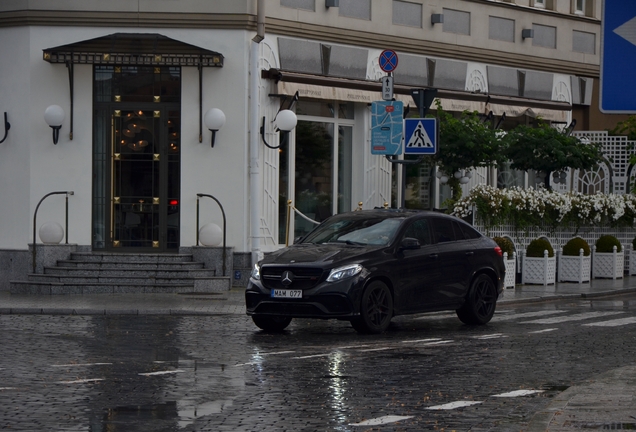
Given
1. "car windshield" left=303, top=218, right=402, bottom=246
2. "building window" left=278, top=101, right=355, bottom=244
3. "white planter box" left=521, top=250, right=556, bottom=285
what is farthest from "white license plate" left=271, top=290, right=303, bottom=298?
"white planter box" left=521, top=250, right=556, bottom=285

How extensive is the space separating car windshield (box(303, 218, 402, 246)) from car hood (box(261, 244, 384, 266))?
0.96 ft

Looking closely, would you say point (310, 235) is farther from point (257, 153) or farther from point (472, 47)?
point (472, 47)

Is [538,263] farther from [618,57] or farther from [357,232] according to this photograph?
[618,57]

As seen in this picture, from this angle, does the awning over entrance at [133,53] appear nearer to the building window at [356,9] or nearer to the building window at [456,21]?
the building window at [356,9]

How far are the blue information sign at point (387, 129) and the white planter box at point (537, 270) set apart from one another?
628 centimetres

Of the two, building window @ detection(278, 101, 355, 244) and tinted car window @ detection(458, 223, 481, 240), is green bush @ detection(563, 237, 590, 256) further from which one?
tinted car window @ detection(458, 223, 481, 240)

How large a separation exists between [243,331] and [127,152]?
8650 millimetres

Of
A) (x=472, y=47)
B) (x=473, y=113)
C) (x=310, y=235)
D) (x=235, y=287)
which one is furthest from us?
(x=472, y=47)

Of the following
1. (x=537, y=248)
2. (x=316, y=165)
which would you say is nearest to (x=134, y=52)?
(x=316, y=165)

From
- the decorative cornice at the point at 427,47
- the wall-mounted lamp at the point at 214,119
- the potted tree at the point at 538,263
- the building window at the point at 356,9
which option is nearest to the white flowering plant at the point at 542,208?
the potted tree at the point at 538,263

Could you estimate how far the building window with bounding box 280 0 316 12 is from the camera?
24609 millimetres

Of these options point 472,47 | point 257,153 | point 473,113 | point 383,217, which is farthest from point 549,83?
point 383,217

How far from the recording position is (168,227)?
23750 millimetres

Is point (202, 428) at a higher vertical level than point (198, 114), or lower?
lower
